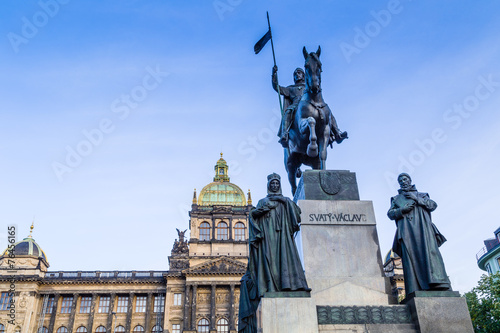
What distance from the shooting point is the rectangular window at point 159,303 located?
61.9m

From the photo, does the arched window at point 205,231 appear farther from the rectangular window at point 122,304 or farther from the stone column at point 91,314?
the stone column at point 91,314

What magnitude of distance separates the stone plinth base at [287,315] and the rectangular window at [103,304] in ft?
205

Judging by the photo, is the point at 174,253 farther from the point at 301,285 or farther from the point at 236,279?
the point at 301,285

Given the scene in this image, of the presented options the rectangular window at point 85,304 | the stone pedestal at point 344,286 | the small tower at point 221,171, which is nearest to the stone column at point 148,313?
the rectangular window at point 85,304

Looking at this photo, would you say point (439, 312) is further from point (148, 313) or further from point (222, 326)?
point (148, 313)

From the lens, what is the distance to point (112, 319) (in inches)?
2393

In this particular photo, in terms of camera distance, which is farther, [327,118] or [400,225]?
[327,118]

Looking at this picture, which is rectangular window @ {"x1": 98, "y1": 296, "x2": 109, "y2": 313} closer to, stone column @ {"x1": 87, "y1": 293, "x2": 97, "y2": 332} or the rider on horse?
stone column @ {"x1": 87, "y1": 293, "x2": 97, "y2": 332}

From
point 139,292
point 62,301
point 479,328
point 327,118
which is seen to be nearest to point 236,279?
point 139,292

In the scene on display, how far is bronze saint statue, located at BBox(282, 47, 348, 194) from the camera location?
27.7 feet

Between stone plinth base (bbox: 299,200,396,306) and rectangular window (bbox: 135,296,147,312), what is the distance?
6019 centimetres

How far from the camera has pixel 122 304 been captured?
206 feet

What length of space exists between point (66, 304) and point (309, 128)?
210 ft

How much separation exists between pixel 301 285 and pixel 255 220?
1.26 m
